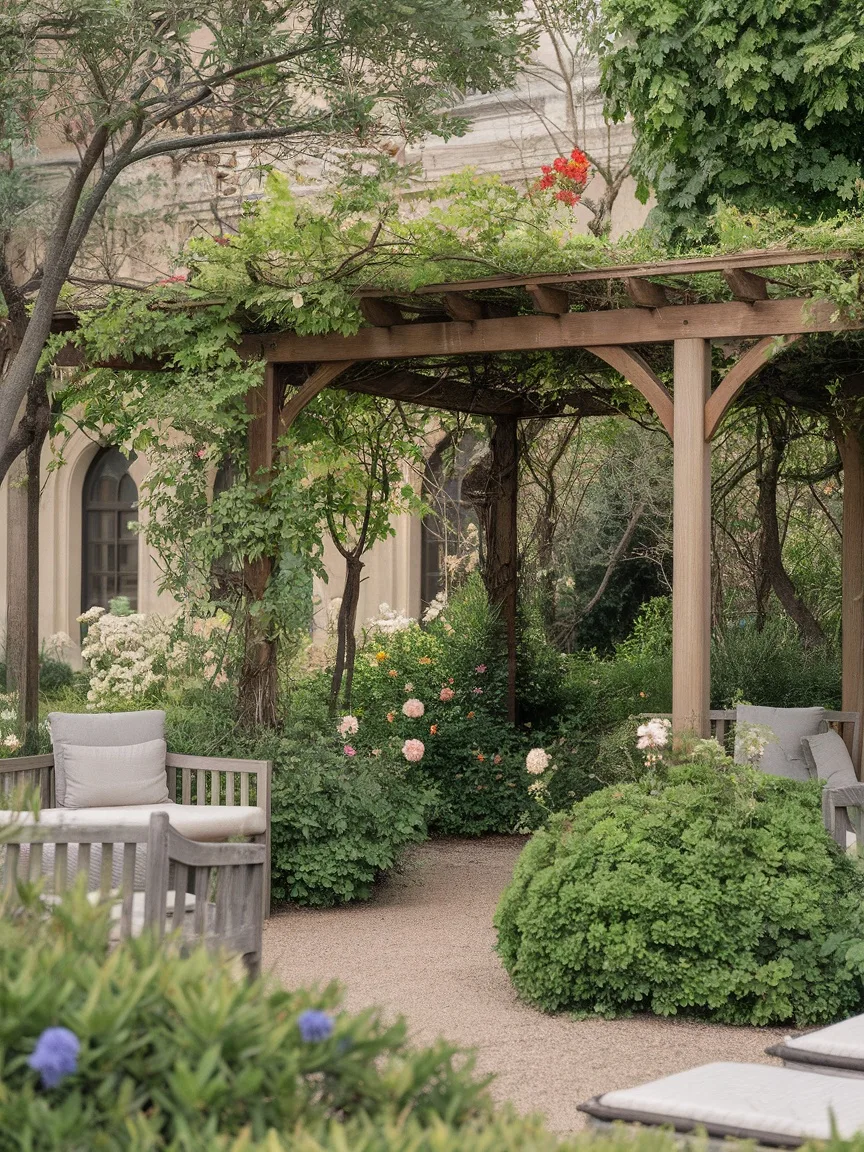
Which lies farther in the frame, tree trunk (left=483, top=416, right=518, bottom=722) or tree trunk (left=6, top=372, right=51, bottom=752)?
tree trunk (left=483, top=416, right=518, bottom=722)

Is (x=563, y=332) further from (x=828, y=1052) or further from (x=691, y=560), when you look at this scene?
(x=828, y=1052)

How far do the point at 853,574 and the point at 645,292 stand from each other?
340cm

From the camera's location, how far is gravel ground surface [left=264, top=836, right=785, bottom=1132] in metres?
4.30

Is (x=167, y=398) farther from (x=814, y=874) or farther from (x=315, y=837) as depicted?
(x=814, y=874)

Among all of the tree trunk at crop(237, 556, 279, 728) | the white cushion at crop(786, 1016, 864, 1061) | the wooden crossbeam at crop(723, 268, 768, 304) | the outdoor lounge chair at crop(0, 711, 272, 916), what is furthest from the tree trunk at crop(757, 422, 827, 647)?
the white cushion at crop(786, 1016, 864, 1061)

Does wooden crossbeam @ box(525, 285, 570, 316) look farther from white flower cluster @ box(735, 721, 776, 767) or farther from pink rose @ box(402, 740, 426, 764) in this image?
pink rose @ box(402, 740, 426, 764)

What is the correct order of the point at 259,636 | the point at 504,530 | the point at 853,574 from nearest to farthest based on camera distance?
the point at 259,636 → the point at 853,574 → the point at 504,530

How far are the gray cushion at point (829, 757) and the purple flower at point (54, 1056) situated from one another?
6368 millimetres

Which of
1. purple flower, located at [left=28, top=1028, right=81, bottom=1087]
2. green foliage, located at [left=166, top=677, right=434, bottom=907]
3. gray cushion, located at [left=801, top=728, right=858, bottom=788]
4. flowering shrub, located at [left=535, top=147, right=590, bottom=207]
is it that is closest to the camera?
purple flower, located at [left=28, top=1028, right=81, bottom=1087]

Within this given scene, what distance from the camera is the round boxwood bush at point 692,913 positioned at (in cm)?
484

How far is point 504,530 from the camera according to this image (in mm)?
10156

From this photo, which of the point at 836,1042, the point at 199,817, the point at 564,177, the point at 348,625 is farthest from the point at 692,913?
the point at 348,625

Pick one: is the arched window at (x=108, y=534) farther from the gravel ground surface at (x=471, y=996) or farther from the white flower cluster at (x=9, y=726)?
the gravel ground surface at (x=471, y=996)

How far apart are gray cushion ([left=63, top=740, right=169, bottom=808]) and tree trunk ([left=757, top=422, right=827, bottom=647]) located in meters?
5.38
